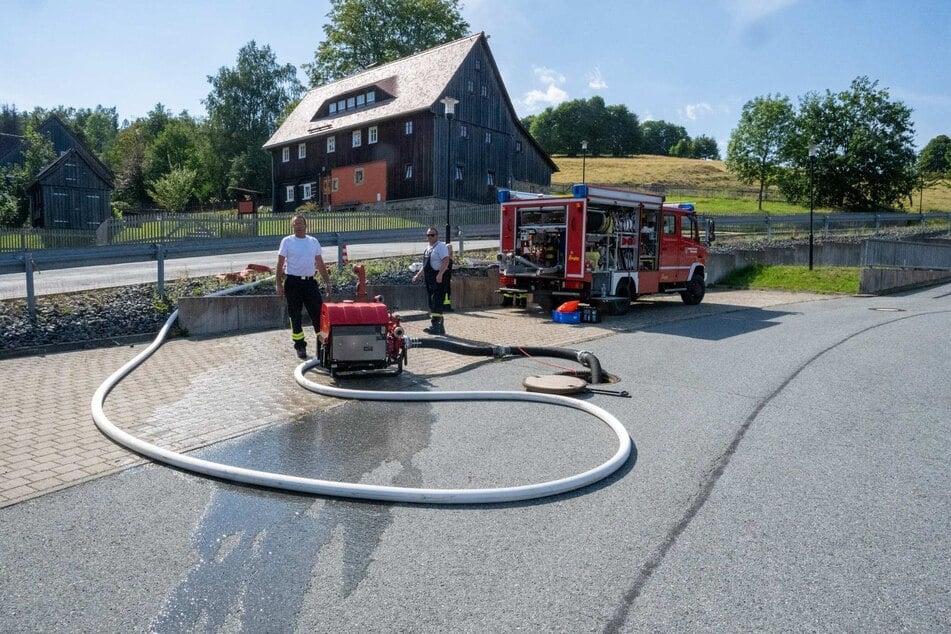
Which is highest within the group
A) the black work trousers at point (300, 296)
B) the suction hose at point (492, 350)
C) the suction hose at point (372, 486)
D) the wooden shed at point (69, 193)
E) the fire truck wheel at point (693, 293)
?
the wooden shed at point (69, 193)

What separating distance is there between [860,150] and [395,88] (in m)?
32.7

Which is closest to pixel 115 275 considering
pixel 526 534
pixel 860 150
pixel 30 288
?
pixel 30 288

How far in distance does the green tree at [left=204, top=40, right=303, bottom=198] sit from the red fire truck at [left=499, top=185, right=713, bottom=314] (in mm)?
55438

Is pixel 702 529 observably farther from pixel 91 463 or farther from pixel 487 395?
pixel 91 463

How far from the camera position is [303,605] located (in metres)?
3.04

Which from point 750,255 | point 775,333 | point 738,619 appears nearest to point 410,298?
point 775,333

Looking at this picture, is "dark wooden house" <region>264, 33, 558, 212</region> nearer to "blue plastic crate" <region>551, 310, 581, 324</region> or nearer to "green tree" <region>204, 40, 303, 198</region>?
"green tree" <region>204, 40, 303, 198</region>

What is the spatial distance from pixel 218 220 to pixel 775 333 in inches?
699

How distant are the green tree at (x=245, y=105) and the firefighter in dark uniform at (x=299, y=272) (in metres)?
60.5

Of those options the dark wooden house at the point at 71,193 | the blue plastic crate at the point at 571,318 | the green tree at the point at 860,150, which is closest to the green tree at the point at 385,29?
the dark wooden house at the point at 71,193

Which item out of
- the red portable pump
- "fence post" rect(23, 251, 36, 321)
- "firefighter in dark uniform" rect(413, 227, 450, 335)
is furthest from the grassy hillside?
the red portable pump

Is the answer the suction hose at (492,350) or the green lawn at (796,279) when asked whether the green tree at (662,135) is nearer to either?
the green lawn at (796,279)

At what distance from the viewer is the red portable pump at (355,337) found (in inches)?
284

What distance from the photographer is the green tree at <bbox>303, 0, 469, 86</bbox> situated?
5700cm
